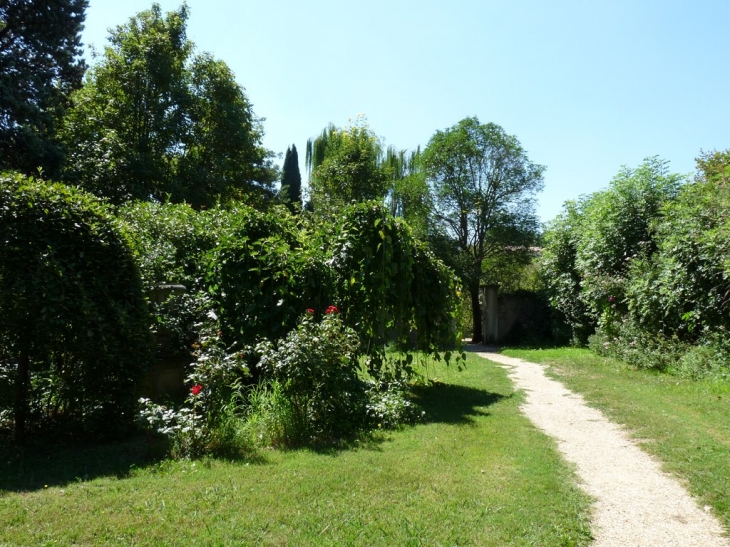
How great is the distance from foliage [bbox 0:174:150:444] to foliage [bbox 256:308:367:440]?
4.92ft

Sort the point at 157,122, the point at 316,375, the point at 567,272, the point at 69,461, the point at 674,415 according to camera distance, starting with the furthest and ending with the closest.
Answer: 1. the point at 157,122
2. the point at 567,272
3. the point at 674,415
4. the point at 316,375
5. the point at 69,461

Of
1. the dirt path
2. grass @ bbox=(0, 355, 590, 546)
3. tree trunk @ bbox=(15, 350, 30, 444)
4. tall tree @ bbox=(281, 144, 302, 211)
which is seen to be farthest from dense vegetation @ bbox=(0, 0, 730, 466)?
tall tree @ bbox=(281, 144, 302, 211)

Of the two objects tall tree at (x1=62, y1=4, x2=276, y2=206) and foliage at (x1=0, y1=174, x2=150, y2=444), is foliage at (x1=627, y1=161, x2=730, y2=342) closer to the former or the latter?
foliage at (x1=0, y1=174, x2=150, y2=444)

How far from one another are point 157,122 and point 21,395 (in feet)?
52.6

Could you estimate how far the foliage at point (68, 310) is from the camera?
5.61 m

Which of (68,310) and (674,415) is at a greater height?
(68,310)

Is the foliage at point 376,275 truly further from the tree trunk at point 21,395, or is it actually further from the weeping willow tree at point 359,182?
the weeping willow tree at point 359,182

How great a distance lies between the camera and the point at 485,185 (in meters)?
23.5

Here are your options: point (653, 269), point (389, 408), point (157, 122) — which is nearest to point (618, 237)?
point (653, 269)

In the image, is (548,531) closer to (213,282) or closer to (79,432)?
(79,432)

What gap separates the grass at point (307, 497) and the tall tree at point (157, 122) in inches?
546

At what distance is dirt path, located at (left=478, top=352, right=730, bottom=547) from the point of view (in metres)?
4.00

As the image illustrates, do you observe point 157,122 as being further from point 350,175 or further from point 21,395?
point 21,395

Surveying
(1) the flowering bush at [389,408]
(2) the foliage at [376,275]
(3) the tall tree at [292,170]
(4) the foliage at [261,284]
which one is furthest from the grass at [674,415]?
(3) the tall tree at [292,170]
